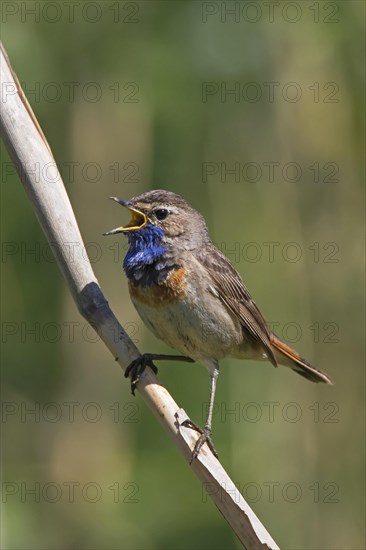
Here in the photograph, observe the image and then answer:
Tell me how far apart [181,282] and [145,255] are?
265 mm

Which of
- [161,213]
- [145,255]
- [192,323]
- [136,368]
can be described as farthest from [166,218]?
[136,368]

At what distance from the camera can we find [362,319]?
22.9 feet

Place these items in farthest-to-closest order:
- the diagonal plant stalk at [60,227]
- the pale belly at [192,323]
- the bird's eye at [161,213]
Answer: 1. the bird's eye at [161,213]
2. the pale belly at [192,323]
3. the diagonal plant stalk at [60,227]

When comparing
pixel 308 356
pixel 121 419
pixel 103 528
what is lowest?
pixel 103 528

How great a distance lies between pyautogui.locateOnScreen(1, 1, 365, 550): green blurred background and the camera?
6.61 m

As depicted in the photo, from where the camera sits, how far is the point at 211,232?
7449 mm

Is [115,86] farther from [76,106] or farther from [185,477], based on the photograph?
[185,477]

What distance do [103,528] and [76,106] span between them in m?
3.39

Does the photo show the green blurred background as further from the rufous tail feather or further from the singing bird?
the singing bird

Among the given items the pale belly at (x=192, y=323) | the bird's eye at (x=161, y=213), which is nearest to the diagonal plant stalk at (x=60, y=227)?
the pale belly at (x=192, y=323)

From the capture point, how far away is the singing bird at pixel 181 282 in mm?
4992

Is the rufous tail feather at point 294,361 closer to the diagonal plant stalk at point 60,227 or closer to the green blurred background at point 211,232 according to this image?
the green blurred background at point 211,232

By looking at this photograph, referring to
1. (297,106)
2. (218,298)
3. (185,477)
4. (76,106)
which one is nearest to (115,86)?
(76,106)

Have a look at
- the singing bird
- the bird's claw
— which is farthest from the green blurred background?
the bird's claw
